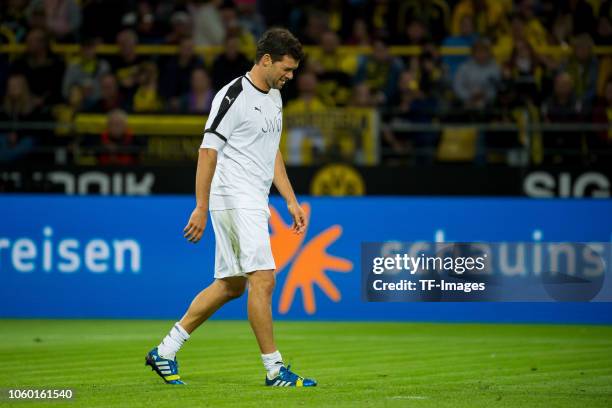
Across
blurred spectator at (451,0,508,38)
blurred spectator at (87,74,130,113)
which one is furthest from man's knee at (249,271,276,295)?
blurred spectator at (451,0,508,38)

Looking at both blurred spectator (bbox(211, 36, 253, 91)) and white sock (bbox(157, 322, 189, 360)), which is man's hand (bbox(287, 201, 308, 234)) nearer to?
white sock (bbox(157, 322, 189, 360))

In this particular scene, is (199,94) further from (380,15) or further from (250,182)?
(250,182)

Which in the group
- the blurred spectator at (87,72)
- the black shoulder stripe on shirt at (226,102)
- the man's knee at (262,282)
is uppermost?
the black shoulder stripe on shirt at (226,102)

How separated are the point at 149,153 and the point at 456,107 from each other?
4143 mm

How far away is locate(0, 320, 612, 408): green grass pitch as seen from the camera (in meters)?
7.49

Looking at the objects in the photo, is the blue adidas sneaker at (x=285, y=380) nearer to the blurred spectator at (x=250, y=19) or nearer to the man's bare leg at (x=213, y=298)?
the man's bare leg at (x=213, y=298)

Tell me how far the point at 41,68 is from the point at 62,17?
5.76 feet

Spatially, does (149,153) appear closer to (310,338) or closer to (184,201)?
(184,201)

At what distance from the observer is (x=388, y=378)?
870 centimetres

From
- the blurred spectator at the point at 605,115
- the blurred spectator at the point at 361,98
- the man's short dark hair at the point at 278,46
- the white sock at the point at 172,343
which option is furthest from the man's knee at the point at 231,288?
the blurred spectator at the point at 605,115

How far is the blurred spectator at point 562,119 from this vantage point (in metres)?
15.7

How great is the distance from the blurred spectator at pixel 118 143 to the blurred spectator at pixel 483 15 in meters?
5.30

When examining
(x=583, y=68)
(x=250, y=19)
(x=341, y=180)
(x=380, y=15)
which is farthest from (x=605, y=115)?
(x=250, y=19)

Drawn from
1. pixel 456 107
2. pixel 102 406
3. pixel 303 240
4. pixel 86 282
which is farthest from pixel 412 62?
pixel 102 406
